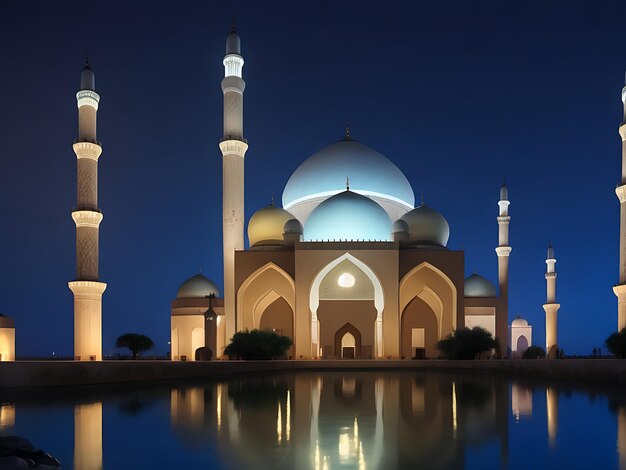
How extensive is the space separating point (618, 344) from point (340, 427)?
10468 mm

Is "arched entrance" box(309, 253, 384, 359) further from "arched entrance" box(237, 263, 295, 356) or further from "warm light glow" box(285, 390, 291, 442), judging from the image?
"warm light glow" box(285, 390, 291, 442)

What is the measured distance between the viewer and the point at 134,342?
20.1 m

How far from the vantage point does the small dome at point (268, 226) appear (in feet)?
67.3

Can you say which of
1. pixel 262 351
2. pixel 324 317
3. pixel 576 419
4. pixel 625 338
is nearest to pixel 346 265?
pixel 324 317

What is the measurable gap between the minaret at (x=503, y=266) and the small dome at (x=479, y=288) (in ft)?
1.13

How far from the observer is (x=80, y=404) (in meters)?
5.40

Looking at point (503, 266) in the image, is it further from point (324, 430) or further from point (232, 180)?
point (324, 430)

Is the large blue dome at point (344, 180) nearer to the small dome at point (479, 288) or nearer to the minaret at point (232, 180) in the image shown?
the small dome at point (479, 288)

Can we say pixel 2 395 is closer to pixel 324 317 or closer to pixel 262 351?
pixel 262 351

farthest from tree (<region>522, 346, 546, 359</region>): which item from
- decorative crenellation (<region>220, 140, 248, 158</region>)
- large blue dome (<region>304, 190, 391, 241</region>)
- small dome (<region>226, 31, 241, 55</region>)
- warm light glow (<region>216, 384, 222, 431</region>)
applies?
warm light glow (<region>216, 384, 222, 431</region>)

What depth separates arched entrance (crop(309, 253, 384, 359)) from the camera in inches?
770

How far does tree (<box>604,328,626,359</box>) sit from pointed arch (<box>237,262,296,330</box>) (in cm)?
898

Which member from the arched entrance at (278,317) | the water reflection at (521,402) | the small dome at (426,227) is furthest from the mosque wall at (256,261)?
the water reflection at (521,402)

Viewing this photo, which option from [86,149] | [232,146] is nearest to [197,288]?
[232,146]
